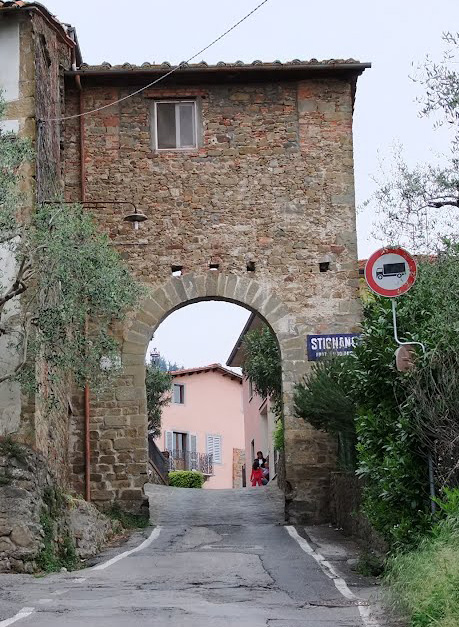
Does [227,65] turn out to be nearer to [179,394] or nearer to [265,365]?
[265,365]

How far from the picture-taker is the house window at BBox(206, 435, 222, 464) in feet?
185

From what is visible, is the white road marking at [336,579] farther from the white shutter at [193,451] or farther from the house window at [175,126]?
the white shutter at [193,451]

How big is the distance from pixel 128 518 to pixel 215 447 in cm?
3736

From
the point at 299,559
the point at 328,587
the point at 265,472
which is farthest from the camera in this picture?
the point at 265,472

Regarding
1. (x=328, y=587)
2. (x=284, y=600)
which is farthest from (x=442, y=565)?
(x=328, y=587)

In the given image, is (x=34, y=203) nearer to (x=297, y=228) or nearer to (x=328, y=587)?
(x=297, y=228)

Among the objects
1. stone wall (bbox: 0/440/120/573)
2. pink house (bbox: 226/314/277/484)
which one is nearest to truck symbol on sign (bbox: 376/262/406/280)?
stone wall (bbox: 0/440/120/573)

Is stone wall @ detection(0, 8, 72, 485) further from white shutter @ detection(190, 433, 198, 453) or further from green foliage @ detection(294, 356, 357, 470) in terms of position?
white shutter @ detection(190, 433, 198, 453)

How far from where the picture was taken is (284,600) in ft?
33.6

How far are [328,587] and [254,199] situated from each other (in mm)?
10987

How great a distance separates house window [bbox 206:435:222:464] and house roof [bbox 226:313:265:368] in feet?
31.6

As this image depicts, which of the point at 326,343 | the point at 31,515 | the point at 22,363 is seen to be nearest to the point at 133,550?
the point at 31,515

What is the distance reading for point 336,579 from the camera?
472 inches

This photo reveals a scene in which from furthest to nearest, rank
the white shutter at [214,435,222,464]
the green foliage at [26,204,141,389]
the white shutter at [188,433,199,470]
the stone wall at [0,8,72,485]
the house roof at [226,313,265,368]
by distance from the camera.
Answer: the white shutter at [214,435,222,464]
the white shutter at [188,433,199,470]
the house roof at [226,313,265,368]
the stone wall at [0,8,72,485]
the green foliage at [26,204,141,389]
